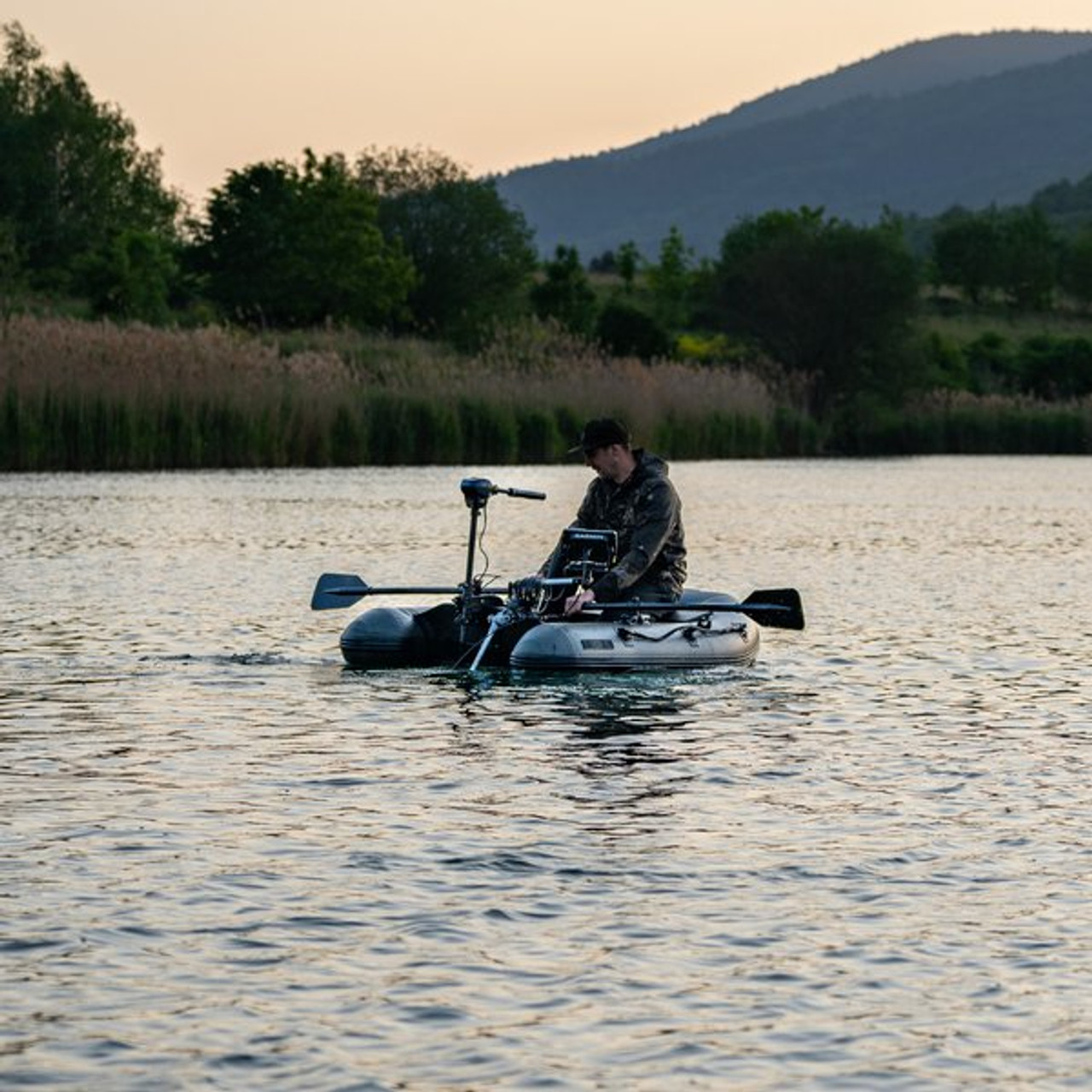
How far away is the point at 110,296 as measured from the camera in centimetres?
6931

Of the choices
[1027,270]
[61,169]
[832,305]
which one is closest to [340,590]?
[832,305]

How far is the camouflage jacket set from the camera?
15125 mm

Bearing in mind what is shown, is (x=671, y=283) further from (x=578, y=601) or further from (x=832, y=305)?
(x=578, y=601)

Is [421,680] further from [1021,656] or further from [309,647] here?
[1021,656]

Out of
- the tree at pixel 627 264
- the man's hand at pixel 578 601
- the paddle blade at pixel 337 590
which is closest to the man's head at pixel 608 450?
the man's hand at pixel 578 601

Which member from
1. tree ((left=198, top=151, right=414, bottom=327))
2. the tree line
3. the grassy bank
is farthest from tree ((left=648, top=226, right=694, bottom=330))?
the grassy bank

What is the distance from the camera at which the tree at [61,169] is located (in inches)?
3863

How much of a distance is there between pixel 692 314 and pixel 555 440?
54.9 meters

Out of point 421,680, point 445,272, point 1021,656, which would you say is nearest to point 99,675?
point 421,680

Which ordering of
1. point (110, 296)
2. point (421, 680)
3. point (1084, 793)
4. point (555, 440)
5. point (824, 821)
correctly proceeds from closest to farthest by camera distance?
point (824, 821)
point (1084, 793)
point (421, 680)
point (555, 440)
point (110, 296)

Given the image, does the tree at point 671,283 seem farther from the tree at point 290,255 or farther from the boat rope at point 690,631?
the boat rope at point 690,631

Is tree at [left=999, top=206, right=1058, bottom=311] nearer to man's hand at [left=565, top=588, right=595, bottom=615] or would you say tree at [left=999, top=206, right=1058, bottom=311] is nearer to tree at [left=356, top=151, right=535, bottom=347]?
tree at [left=356, top=151, right=535, bottom=347]

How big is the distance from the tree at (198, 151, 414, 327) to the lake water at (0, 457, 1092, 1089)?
58.7m

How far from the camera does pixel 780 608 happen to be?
15.9m
